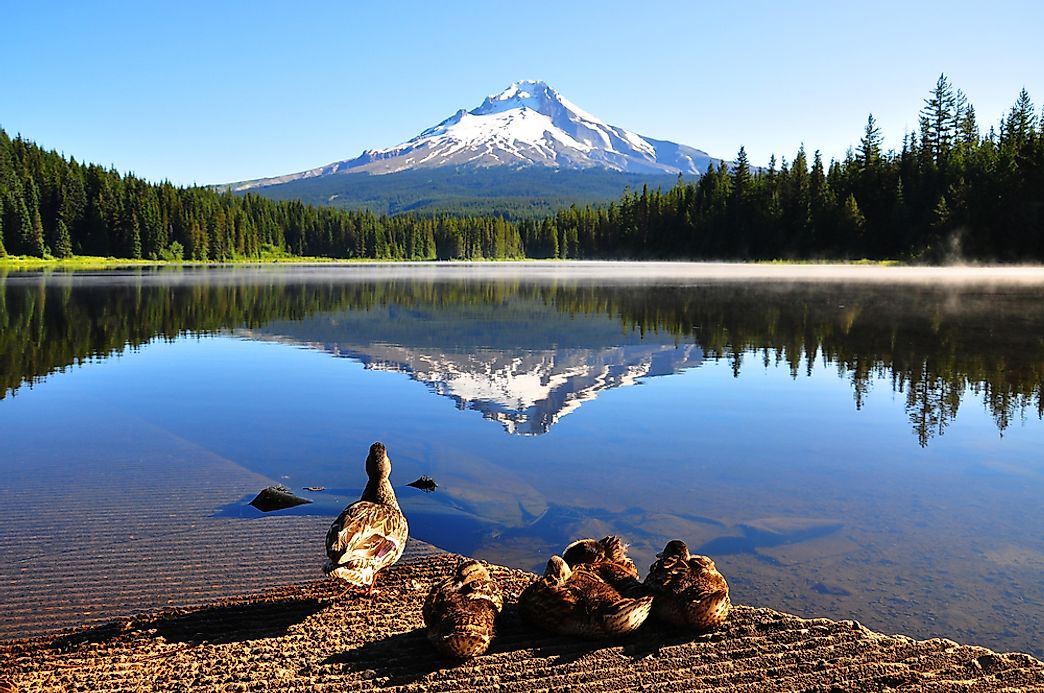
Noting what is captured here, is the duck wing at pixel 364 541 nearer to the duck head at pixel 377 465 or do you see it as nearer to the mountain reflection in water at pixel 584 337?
the duck head at pixel 377 465

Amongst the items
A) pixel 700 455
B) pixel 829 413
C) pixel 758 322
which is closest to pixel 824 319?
pixel 758 322

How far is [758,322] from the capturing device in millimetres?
28391

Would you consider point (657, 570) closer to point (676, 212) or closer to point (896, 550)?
point (896, 550)

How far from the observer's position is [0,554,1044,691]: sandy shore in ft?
16.1

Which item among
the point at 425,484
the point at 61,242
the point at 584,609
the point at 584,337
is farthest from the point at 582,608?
the point at 61,242

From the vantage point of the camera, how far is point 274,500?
8570mm

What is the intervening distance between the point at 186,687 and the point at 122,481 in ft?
17.6

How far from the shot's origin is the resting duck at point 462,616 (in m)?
5.20

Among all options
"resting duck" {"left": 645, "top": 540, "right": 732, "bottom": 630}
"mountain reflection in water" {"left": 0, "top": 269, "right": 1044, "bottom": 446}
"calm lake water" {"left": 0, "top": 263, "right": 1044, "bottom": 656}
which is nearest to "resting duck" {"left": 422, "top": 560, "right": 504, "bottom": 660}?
"resting duck" {"left": 645, "top": 540, "right": 732, "bottom": 630}

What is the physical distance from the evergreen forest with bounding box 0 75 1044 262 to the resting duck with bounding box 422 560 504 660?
99.4 metres

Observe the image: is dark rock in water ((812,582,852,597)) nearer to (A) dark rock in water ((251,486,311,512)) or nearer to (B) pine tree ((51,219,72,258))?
(A) dark rock in water ((251,486,311,512))

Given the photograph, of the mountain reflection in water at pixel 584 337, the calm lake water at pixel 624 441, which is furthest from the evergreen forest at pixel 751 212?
the calm lake water at pixel 624 441

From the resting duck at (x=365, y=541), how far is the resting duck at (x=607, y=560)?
155cm

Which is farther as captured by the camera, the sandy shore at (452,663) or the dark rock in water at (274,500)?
the dark rock in water at (274,500)
